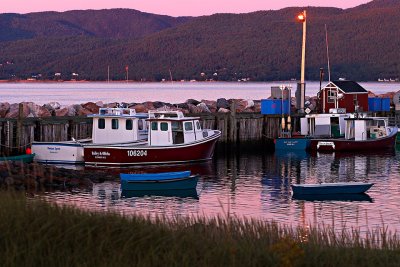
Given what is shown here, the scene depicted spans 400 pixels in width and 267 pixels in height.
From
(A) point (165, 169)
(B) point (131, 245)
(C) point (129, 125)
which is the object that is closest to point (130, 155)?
(A) point (165, 169)

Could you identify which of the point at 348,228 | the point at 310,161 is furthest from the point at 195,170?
the point at 348,228

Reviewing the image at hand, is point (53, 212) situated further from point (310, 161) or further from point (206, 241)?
point (310, 161)

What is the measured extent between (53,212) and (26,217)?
61 centimetres

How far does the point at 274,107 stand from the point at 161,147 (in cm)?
1593

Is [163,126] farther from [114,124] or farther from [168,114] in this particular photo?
[114,124]

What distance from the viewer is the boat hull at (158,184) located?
35938 millimetres

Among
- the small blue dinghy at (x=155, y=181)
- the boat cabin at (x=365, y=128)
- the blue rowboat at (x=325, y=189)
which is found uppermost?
the boat cabin at (x=365, y=128)

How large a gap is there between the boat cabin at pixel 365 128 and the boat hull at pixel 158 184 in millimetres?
22855

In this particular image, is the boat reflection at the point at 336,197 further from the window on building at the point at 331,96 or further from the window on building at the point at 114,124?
the window on building at the point at 331,96

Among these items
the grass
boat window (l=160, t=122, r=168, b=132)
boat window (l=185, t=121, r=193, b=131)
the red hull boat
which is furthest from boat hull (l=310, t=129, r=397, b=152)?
the grass

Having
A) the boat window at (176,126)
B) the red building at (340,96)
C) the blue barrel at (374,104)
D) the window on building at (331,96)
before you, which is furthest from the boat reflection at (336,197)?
the blue barrel at (374,104)

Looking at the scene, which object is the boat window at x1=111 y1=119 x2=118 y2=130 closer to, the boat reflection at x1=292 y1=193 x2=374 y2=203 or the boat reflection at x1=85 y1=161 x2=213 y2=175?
the boat reflection at x1=85 y1=161 x2=213 y2=175

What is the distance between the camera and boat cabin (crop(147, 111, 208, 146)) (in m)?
45.9

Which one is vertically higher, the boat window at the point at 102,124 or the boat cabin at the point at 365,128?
the boat window at the point at 102,124
